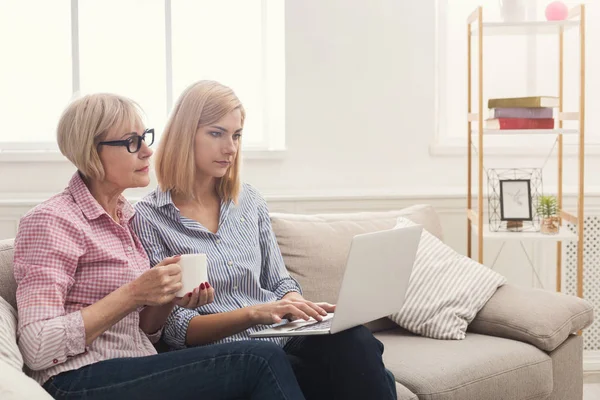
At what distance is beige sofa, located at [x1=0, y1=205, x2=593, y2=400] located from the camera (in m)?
2.30

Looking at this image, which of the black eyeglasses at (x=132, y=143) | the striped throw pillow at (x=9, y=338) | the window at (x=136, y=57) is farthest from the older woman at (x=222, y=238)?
the window at (x=136, y=57)

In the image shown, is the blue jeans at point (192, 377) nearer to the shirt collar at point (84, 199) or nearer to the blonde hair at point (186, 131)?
the shirt collar at point (84, 199)

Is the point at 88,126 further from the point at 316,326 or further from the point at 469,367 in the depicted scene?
the point at 469,367

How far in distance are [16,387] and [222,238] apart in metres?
0.95

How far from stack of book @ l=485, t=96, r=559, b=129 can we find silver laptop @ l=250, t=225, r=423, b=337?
1.15 meters

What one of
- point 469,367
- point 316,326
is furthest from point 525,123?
point 316,326

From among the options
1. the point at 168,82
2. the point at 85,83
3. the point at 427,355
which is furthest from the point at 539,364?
the point at 85,83

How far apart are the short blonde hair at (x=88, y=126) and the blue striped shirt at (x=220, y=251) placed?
0.28 m

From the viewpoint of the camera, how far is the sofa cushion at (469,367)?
2250 millimetres

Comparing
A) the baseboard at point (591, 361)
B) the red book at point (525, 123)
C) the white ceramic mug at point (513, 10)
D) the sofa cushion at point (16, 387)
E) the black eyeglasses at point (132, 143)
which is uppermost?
the white ceramic mug at point (513, 10)

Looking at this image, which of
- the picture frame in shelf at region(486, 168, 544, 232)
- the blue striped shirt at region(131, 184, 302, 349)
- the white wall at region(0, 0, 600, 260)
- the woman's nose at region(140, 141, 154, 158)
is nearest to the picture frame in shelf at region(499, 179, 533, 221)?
the picture frame in shelf at region(486, 168, 544, 232)

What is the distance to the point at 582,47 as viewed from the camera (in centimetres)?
305

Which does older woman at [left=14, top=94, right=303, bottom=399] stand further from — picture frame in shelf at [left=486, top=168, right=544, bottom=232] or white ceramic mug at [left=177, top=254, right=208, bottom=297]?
picture frame in shelf at [left=486, top=168, right=544, bottom=232]

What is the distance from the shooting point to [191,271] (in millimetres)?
1792
